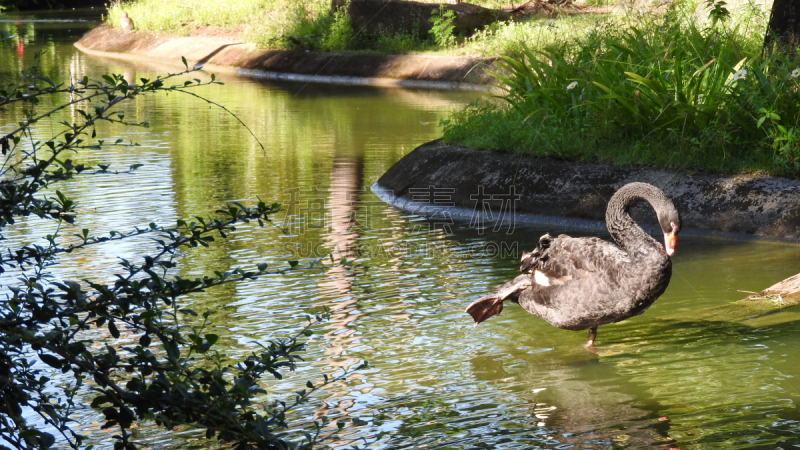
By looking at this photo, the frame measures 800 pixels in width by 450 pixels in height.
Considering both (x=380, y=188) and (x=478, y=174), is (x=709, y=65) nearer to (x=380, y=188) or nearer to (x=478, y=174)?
(x=478, y=174)

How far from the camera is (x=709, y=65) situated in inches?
A: 392

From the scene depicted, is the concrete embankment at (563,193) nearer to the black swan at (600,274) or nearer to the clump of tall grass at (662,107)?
the clump of tall grass at (662,107)

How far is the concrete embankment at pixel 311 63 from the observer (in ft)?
75.1

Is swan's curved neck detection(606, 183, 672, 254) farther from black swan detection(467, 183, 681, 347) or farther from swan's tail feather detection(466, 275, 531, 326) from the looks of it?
swan's tail feather detection(466, 275, 531, 326)

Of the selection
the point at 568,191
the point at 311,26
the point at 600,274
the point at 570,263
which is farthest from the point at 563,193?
the point at 311,26

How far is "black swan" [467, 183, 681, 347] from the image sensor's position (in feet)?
18.8

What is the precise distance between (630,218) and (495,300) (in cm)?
108

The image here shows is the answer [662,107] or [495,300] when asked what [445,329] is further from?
[662,107]

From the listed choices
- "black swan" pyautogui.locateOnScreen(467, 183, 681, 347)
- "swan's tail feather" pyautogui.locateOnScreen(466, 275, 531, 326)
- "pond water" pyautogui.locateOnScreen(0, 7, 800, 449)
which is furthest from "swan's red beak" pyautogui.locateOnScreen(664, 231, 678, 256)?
"swan's tail feather" pyautogui.locateOnScreen(466, 275, 531, 326)

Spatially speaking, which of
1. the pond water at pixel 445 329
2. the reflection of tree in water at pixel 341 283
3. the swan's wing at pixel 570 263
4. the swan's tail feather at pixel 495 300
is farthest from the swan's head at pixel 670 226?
the reflection of tree in water at pixel 341 283

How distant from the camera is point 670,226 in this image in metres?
5.84

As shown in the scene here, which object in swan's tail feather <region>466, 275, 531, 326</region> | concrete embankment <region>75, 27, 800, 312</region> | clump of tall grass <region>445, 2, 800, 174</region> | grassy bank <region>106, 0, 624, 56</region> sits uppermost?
grassy bank <region>106, 0, 624, 56</region>

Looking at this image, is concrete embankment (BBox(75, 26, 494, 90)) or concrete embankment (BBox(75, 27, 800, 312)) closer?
concrete embankment (BBox(75, 27, 800, 312))

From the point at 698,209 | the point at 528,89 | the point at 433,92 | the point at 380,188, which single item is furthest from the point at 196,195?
the point at 433,92
